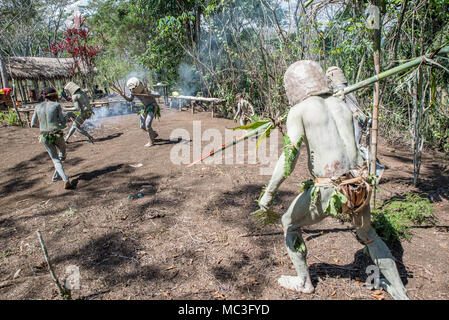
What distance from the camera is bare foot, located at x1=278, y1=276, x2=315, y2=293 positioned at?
2.29 meters

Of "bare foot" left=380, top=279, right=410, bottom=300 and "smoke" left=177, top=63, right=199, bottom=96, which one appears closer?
"bare foot" left=380, top=279, right=410, bottom=300

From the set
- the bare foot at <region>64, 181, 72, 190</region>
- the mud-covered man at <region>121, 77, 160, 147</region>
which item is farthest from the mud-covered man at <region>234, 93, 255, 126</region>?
the bare foot at <region>64, 181, 72, 190</region>

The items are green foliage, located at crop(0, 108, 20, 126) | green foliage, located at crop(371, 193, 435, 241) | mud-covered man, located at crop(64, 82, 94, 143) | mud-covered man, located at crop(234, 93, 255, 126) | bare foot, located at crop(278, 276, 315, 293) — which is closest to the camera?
bare foot, located at crop(278, 276, 315, 293)

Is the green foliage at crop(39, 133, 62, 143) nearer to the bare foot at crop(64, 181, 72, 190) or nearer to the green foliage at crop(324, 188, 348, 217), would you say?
the bare foot at crop(64, 181, 72, 190)

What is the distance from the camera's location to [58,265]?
2.83m

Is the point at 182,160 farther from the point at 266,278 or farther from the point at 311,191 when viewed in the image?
the point at 311,191

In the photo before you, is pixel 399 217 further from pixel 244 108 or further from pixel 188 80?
pixel 188 80

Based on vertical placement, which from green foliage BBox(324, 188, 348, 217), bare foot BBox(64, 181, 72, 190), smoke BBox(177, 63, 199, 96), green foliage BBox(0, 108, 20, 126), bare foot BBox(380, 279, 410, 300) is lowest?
bare foot BBox(380, 279, 410, 300)

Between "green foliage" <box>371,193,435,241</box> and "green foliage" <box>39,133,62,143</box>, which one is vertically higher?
"green foliage" <box>39,133,62,143</box>

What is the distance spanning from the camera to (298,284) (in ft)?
7.60

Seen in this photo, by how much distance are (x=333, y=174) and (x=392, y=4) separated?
346cm

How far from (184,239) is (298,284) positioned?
1388 mm

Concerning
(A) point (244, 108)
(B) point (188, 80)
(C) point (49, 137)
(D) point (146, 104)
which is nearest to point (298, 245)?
(C) point (49, 137)

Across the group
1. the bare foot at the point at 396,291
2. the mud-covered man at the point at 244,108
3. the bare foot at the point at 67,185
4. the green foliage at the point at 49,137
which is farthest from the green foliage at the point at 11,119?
the bare foot at the point at 396,291
